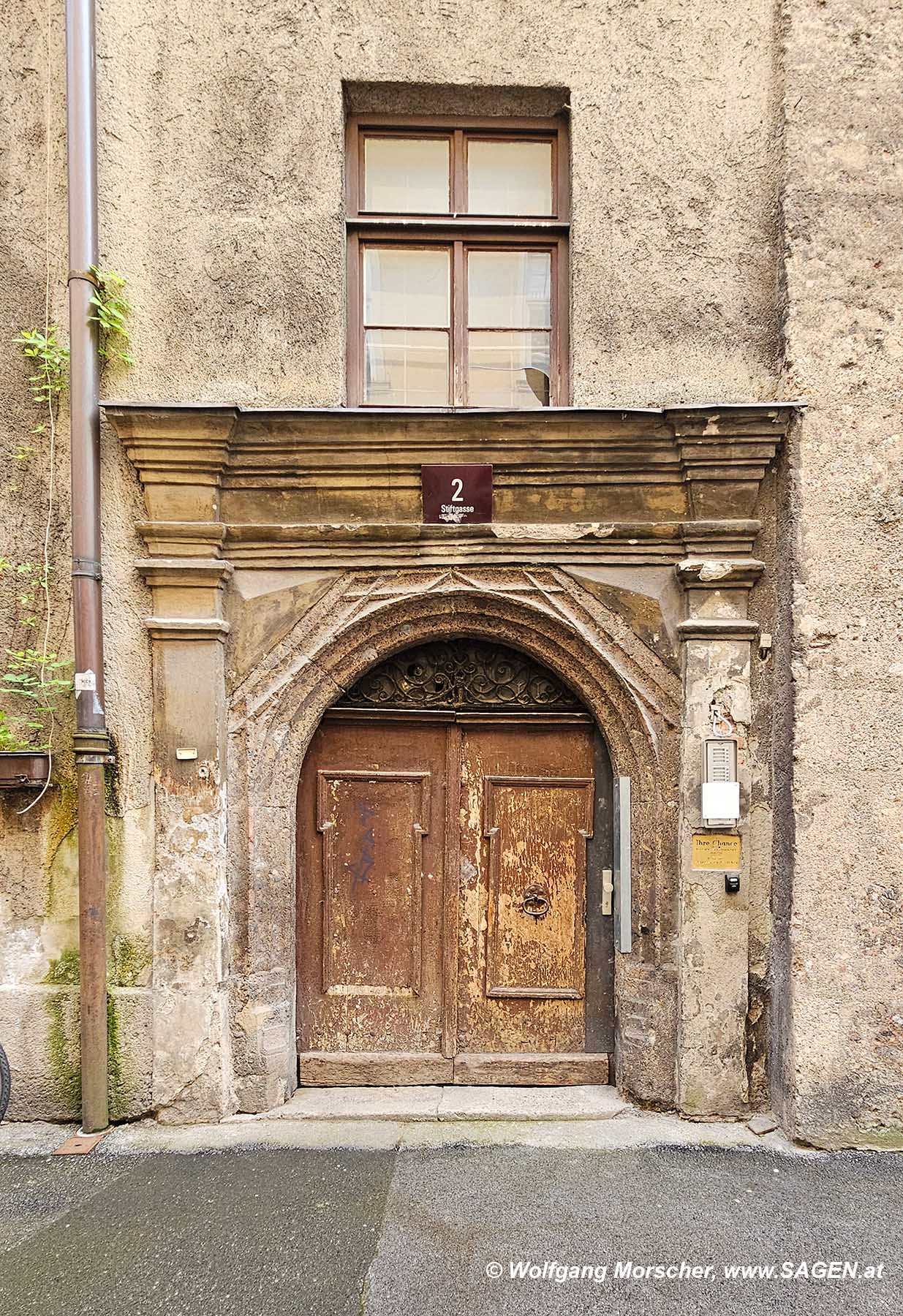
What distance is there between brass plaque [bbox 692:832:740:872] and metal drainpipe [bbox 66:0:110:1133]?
9.64 ft

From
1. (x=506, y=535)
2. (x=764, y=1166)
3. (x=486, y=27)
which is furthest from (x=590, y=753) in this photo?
(x=486, y=27)

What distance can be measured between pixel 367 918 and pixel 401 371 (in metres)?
2.96

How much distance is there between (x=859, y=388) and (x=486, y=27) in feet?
8.50

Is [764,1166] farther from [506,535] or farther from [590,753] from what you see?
[506,535]

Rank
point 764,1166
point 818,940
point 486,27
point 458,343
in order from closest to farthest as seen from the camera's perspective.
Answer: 1. point 764,1166
2. point 818,940
3. point 486,27
4. point 458,343

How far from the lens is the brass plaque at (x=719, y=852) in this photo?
344 centimetres

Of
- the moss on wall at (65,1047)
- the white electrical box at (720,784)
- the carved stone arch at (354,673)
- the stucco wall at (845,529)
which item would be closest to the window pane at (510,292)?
the stucco wall at (845,529)

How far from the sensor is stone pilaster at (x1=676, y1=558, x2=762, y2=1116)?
3.40 metres

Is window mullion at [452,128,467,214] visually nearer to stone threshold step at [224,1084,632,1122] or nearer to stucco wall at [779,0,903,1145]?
stucco wall at [779,0,903,1145]

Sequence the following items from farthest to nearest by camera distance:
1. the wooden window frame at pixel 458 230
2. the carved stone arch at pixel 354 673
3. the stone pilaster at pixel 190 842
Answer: the wooden window frame at pixel 458 230 → the carved stone arch at pixel 354 673 → the stone pilaster at pixel 190 842

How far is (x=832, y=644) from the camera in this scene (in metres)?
3.34

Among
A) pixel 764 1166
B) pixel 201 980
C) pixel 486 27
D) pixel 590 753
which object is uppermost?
pixel 486 27

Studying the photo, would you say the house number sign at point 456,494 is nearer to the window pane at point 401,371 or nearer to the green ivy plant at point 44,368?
the window pane at point 401,371

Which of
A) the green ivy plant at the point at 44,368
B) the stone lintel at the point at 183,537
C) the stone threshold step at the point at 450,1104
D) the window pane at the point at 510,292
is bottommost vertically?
the stone threshold step at the point at 450,1104
